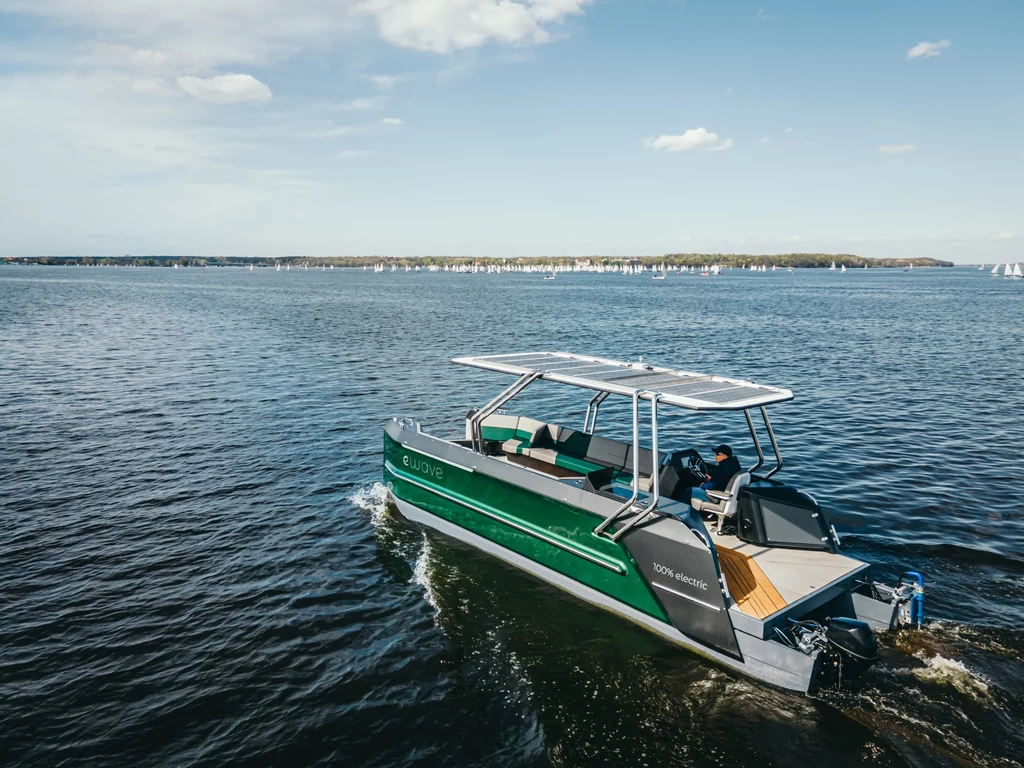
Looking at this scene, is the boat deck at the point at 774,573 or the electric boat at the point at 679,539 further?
the boat deck at the point at 774,573

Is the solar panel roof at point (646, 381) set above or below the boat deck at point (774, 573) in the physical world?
above

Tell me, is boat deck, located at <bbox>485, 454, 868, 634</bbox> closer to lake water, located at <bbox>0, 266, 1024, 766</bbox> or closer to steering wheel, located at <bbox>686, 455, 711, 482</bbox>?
lake water, located at <bbox>0, 266, 1024, 766</bbox>

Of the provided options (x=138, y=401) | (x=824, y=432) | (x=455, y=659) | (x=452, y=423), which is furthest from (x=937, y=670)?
(x=138, y=401)

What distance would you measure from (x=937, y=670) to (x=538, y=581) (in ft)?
18.1

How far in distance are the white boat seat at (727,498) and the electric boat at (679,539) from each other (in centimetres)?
3

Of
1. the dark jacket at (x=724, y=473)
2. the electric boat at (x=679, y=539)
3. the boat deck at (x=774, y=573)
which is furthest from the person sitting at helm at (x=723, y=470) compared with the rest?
the boat deck at (x=774, y=573)

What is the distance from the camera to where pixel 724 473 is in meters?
10.3

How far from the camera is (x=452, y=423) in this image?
19.9m

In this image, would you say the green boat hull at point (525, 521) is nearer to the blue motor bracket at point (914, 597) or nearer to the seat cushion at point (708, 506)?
the seat cushion at point (708, 506)

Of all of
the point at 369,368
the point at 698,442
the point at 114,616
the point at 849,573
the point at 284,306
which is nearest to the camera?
the point at 849,573

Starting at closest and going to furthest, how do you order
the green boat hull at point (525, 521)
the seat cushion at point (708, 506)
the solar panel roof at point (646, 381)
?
1. the solar panel roof at point (646, 381)
2. the green boat hull at point (525, 521)
3. the seat cushion at point (708, 506)

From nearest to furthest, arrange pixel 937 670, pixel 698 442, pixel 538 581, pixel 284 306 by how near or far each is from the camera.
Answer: pixel 937 670 < pixel 538 581 < pixel 698 442 < pixel 284 306

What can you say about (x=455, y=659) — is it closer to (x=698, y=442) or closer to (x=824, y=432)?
(x=698, y=442)

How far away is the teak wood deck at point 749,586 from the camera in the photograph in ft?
25.8
